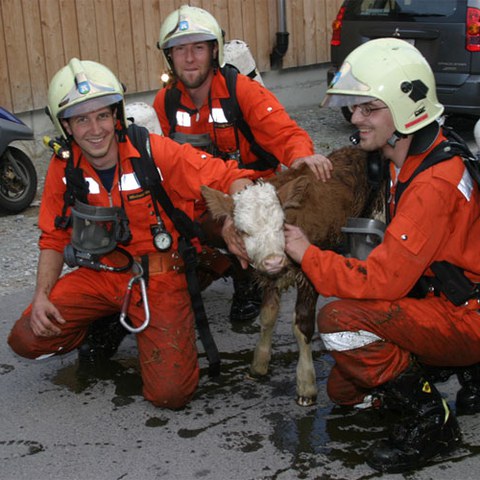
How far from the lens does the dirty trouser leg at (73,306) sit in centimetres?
522

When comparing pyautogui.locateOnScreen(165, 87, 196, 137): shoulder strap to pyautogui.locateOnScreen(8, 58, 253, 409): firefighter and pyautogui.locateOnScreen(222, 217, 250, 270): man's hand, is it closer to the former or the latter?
pyautogui.locateOnScreen(8, 58, 253, 409): firefighter

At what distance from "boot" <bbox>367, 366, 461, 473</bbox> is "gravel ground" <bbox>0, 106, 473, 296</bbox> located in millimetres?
3800

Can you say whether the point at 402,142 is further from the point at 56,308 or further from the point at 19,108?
the point at 19,108

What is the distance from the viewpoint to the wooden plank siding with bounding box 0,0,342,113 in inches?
429

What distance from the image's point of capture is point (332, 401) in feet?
16.4

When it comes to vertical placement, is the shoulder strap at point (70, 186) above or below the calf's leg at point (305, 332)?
above

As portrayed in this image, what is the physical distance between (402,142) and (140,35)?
8.37 m

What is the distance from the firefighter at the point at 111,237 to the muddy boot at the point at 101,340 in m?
0.24

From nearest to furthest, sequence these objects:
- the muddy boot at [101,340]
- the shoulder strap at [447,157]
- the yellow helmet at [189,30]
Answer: the shoulder strap at [447,157] → the muddy boot at [101,340] → the yellow helmet at [189,30]

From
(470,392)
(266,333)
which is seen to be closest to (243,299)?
(266,333)

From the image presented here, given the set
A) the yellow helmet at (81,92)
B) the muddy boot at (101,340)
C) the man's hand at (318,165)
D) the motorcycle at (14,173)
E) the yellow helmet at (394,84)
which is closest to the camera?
the yellow helmet at (394,84)

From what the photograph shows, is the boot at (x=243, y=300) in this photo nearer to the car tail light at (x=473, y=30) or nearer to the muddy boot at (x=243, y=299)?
the muddy boot at (x=243, y=299)

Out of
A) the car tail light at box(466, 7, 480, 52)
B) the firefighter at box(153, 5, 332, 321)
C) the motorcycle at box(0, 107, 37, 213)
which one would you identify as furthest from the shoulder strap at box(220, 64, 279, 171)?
the car tail light at box(466, 7, 480, 52)

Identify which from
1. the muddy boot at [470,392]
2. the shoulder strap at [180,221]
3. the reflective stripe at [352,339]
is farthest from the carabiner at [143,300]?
the muddy boot at [470,392]
